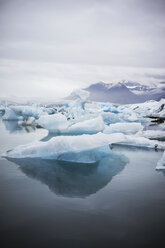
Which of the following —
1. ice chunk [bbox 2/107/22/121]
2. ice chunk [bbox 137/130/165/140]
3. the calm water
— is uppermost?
the calm water

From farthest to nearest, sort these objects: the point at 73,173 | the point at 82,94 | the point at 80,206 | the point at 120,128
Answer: the point at 82,94 < the point at 120,128 < the point at 73,173 < the point at 80,206

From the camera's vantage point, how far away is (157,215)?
192cm

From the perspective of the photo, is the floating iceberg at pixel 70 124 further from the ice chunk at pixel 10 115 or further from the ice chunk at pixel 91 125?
the ice chunk at pixel 10 115

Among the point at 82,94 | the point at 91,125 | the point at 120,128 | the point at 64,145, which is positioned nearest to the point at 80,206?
the point at 64,145

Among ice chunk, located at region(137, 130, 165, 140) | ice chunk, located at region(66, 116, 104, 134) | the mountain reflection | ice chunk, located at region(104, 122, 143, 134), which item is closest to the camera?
the mountain reflection

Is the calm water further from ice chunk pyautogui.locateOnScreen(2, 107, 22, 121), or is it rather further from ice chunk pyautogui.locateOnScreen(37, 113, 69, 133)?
ice chunk pyautogui.locateOnScreen(2, 107, 22, 121)

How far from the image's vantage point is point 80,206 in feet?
6.75

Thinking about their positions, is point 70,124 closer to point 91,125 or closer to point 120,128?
point 91,125

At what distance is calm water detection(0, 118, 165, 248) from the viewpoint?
158 cm

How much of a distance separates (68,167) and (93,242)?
76.1 inches

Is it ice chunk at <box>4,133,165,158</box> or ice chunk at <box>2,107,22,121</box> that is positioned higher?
ice chunk at <box>4,133,165,158</box>

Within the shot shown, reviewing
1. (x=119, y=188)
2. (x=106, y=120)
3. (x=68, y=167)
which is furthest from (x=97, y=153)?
(x=106, y=120)

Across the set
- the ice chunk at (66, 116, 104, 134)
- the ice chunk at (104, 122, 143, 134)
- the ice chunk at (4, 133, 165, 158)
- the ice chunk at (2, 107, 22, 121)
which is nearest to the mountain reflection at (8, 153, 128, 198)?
the ice chunk at (4, 133, 165, 158)

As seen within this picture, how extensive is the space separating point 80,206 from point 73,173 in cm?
108
